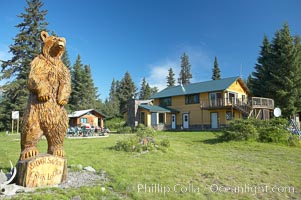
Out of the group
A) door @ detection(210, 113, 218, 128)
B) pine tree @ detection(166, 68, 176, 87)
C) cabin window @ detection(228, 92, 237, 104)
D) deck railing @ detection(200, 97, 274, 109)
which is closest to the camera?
deck railing @ detection(200, 97, 274, 109)

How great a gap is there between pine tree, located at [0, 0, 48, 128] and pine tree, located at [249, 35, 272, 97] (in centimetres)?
2849

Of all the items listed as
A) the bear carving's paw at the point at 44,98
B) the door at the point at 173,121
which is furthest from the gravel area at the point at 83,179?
the door at the point at 173,121

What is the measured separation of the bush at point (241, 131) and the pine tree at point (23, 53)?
23906mm

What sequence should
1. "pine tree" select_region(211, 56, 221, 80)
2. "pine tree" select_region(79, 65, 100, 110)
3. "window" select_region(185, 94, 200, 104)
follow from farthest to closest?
"pine tree" select_region(211, 56, 221, 80) → "pine tree" select_region(79, 65, 100, 110) → "window" select_region(185, 94, 200, 104)

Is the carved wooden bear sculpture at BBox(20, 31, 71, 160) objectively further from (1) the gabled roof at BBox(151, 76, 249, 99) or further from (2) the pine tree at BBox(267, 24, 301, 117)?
(2) the pine tree at BBox(267, 24, 301, 117)

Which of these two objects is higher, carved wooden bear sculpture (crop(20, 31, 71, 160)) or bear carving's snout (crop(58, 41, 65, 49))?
bear carving's snout (crop(58, 41, 65, 49))

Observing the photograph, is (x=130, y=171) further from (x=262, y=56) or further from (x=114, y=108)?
(x=114, y=108)

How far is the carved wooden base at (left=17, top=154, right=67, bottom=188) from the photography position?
14.6 ft

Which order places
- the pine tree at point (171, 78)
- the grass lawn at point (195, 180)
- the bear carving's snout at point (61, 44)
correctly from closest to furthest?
the grass lawn at point (195, 180) < the bear carving's snout at point (61, 44) < the pine tree at point (171, 78)

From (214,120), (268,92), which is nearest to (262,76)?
(268,92)

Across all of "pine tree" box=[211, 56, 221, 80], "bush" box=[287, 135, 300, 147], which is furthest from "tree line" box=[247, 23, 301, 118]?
"pine tree" box=[211, 56, 221, 80]

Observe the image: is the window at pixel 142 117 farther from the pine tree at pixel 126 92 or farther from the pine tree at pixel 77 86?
the pine tree at pixel 77 86

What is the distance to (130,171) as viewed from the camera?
6430 mm

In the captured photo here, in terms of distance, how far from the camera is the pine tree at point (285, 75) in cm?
2897
